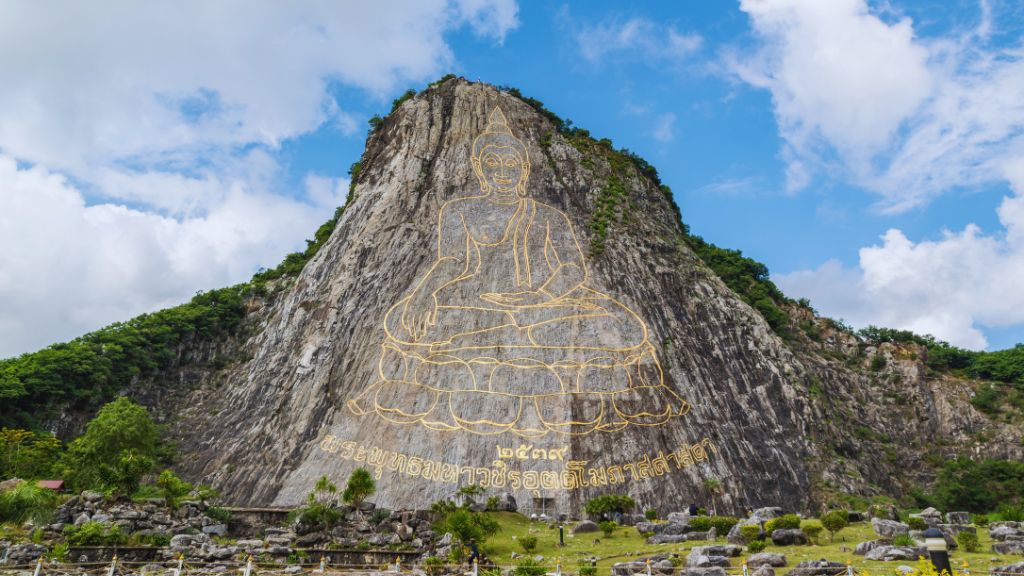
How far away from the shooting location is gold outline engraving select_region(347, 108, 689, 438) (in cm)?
3112

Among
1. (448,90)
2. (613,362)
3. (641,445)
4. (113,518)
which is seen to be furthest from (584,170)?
(113,518)

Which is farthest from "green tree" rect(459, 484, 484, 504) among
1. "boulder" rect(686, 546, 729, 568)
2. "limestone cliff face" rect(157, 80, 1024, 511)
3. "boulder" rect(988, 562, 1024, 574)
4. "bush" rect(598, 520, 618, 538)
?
"boulder" rect(988, 562, 1024, 574)

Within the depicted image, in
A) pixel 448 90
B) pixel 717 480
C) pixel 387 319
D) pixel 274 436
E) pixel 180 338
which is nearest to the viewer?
pixel 717 480

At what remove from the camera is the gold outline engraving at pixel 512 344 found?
31.1 m

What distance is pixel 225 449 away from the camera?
32.8 meters

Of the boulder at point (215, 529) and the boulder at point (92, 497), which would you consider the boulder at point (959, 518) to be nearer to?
the boulder at point (215, 529)

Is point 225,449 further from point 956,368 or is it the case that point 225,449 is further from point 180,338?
point 956,368

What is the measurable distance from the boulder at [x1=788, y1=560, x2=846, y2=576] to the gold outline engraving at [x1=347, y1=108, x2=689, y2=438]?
16118mm

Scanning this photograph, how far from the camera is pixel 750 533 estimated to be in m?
19.3

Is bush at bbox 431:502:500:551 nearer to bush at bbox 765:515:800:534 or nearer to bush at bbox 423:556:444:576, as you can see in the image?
bush at bbox 423:556:444:576

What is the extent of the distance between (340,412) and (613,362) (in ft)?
42.9

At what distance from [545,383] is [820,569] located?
18489 millimetres

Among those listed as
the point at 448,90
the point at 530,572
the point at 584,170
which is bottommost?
the point at 530,572

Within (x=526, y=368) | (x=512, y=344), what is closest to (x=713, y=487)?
(x=526, y=368)
